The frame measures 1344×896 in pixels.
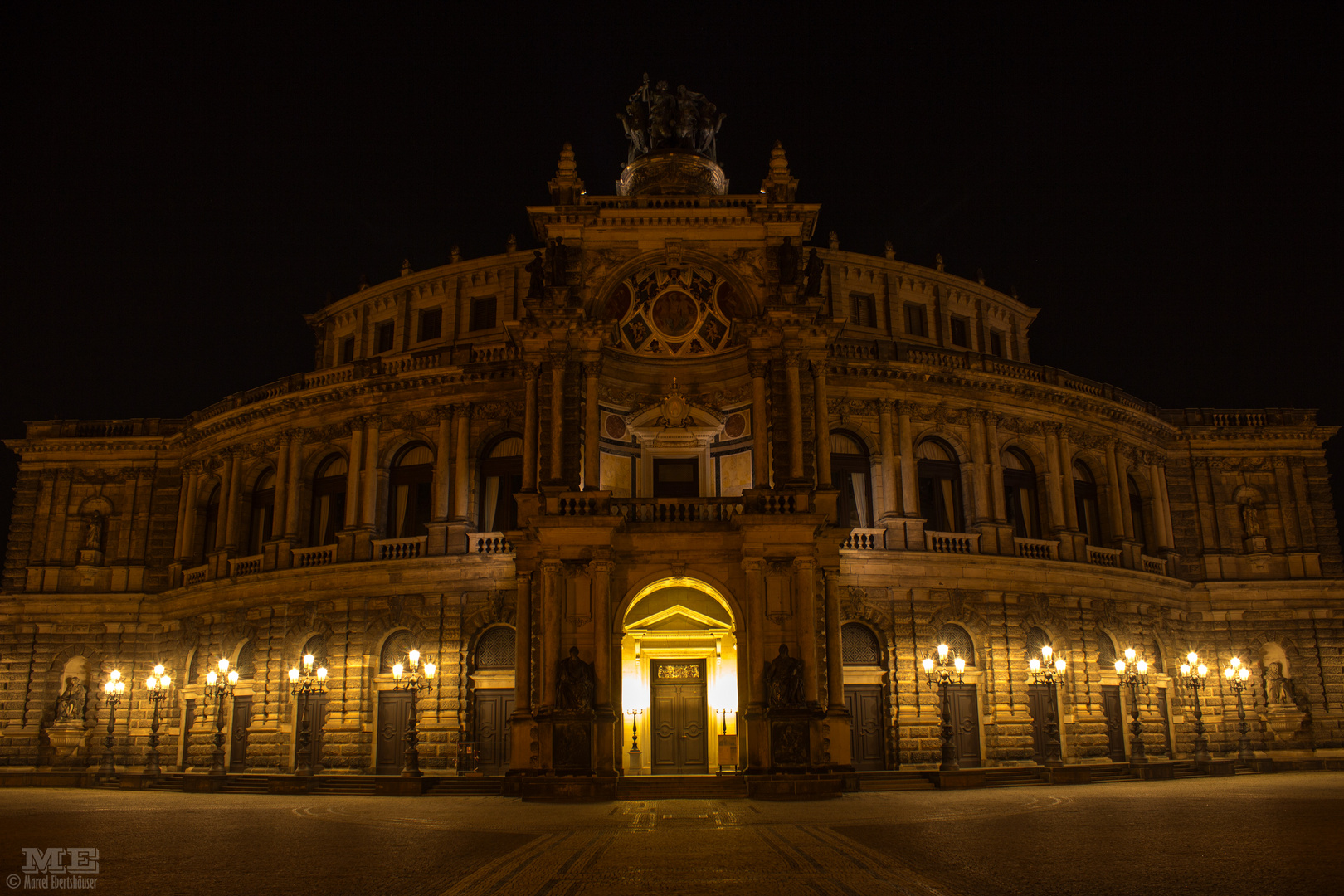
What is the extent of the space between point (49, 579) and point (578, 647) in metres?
27.2

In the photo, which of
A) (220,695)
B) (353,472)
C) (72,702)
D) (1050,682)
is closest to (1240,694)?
(1050,682)

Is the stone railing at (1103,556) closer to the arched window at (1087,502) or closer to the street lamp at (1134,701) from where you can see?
the arched window at (1087,502)

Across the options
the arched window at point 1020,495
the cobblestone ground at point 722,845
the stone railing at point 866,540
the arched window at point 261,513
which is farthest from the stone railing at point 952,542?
the arched window at point 261,513

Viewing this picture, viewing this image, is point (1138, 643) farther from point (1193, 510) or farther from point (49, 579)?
point (49, 579)

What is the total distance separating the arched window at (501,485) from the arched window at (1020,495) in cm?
1764

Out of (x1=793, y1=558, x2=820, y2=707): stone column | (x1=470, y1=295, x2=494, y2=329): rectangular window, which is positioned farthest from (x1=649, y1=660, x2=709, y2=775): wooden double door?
(x1=470, y1=295, x2=494, y2=329): rectangular window

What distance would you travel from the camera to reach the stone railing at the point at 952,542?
3472 cm

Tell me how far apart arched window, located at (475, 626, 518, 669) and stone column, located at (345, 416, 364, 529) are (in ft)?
21.5

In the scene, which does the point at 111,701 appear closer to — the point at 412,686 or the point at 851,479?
the point at 412,686

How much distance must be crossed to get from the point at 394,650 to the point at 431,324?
14453mm

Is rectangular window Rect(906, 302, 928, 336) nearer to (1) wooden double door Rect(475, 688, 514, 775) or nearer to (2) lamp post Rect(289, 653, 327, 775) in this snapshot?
(1) wooden double door Rect(475, 688, 514, 775)

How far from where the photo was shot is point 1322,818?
1644cm

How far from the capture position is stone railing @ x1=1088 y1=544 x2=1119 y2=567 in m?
37.2

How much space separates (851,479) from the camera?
35.4m
